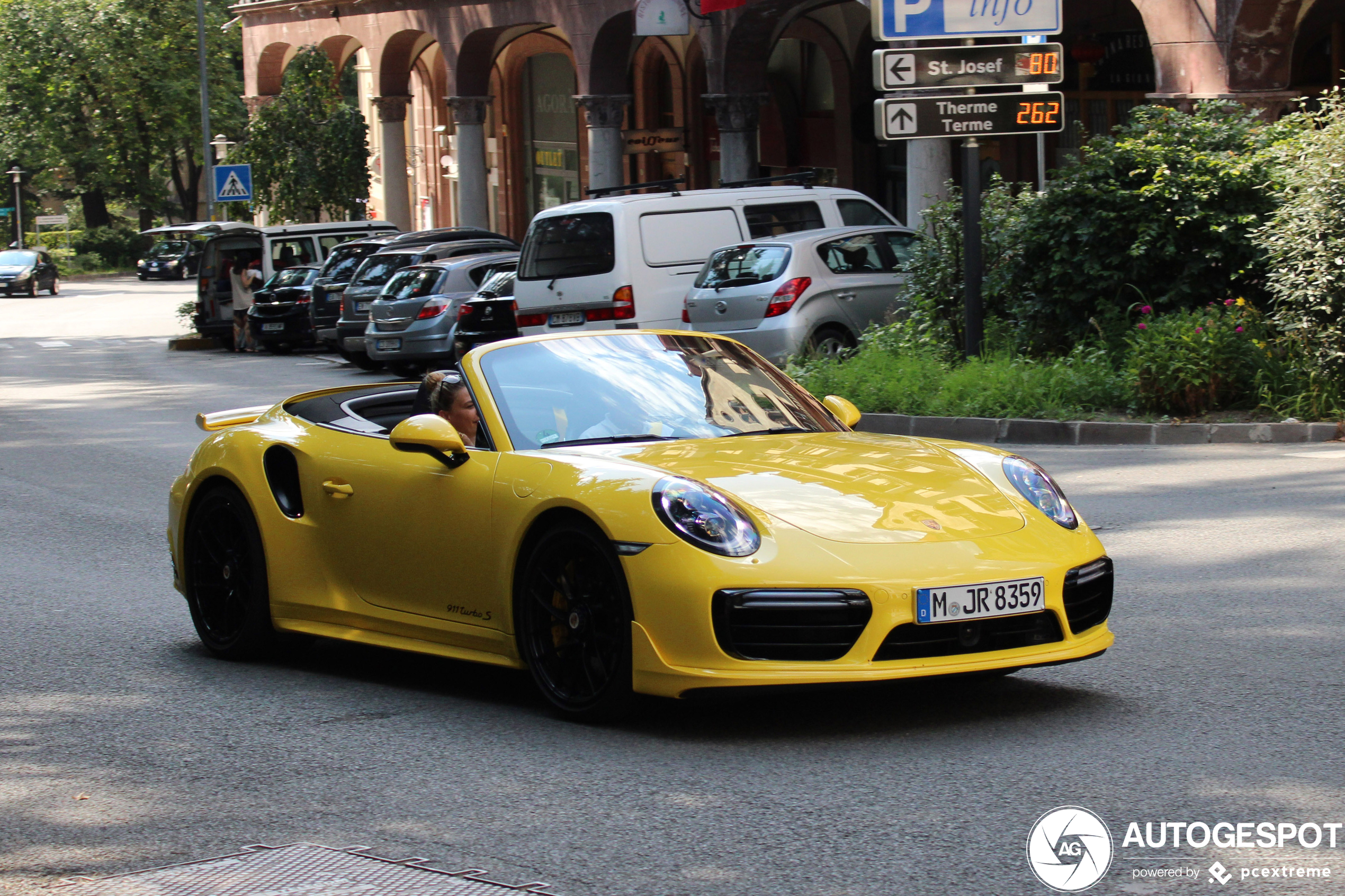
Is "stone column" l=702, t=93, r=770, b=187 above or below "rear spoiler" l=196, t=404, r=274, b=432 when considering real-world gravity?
above

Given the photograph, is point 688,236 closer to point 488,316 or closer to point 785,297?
point 785,297

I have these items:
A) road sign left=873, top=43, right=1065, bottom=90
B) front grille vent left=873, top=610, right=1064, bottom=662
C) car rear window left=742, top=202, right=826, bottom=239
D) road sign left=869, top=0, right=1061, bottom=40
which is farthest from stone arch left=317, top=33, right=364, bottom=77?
front grille vent left=873, top=610, right=1064, bottom=662

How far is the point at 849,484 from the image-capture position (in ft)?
18.8

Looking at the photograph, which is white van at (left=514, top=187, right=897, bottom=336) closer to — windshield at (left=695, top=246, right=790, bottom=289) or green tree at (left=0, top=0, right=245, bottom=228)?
windshield at (left=695, top=246, right=790, bottom=289)

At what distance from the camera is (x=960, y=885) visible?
3.98 metres

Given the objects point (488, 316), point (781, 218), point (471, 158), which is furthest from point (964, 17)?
point (471, 158)

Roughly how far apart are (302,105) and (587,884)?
38.6 metres

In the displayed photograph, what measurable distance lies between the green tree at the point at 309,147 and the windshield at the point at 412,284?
17.0 meters

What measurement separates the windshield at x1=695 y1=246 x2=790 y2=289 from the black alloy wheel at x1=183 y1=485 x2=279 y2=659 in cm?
1090

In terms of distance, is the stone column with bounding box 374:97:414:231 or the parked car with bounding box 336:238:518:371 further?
the stone column with bounding box 374:97:414:231

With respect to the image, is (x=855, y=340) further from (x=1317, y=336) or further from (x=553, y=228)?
(x=1317, y=336)


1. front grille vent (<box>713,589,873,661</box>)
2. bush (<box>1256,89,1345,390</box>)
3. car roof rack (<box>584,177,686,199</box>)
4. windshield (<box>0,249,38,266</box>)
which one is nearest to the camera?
front grille vent (<box>713,589,873,661</box>)

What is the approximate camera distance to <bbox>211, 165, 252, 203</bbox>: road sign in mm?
37938

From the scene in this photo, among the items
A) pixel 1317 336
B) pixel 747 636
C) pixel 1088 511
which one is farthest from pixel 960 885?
pixel 1317 336
